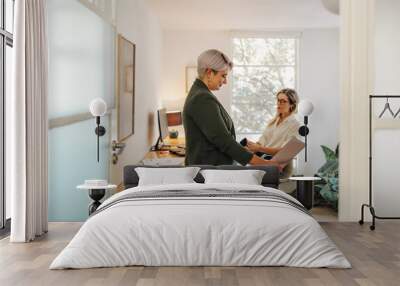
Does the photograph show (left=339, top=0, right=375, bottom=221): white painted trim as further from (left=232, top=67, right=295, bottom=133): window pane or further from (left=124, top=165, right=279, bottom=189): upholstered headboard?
(left=232, top=67, right=295, bottom=133): window pane

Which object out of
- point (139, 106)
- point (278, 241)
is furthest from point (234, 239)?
point (139, 106)

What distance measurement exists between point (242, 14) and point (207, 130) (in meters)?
6.02

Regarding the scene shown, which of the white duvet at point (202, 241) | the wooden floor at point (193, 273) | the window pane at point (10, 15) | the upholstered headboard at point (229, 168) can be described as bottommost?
the wooden floor at point (193, 273)

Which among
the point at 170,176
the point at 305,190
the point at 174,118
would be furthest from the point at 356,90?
the point at 174,118

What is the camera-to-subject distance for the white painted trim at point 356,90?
689 cm

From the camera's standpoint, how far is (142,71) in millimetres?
9641

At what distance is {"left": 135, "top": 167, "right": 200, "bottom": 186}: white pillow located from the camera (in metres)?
6.13

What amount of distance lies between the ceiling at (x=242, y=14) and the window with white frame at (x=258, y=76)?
38 centimetres

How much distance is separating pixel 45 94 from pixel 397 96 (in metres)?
3.12

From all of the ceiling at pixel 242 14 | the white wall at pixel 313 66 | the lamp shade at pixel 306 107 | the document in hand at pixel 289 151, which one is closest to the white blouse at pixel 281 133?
the lamp shade at pixel 306 107

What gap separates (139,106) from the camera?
31.1 feet

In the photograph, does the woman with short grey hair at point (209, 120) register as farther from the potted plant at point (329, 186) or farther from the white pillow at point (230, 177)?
the potted plant at point (329, 186)

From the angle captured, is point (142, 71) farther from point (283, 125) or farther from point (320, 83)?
point (320, 83)

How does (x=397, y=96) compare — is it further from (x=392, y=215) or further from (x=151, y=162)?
(x=151, y=162)
